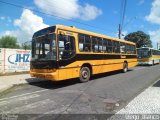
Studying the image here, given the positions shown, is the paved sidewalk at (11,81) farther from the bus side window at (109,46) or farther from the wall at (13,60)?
the bus side window at (109,46)

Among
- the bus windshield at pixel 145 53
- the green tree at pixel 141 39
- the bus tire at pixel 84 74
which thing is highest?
the green tree at pixel 141 39

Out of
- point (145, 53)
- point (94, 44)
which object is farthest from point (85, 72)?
point (145, 53)

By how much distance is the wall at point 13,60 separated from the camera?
1697 centimetres

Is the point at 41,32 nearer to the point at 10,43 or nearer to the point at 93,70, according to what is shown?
the point at 93,70

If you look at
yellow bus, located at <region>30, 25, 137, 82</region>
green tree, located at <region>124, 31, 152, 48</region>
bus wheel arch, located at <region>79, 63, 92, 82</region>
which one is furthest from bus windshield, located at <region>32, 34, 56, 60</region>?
green tree, located at <region>124, 31, 152, 48</region>

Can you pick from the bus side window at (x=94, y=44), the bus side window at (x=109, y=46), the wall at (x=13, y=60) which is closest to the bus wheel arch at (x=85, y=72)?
the bus side window at (x=94, y=44)

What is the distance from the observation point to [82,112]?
21.2 feet

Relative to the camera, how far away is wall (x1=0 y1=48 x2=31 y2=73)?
17.0 metres

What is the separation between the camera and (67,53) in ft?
36.3

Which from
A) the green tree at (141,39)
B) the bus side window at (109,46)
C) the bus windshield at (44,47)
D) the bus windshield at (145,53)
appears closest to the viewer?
the bus windshield at (44,47)

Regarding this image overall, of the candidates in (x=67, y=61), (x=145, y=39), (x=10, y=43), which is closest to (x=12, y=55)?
→ (x=67, y=61)

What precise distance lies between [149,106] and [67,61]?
17.3 feet

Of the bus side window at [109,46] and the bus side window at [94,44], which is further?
the bus side window at [109,46]

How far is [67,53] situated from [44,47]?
128cm
